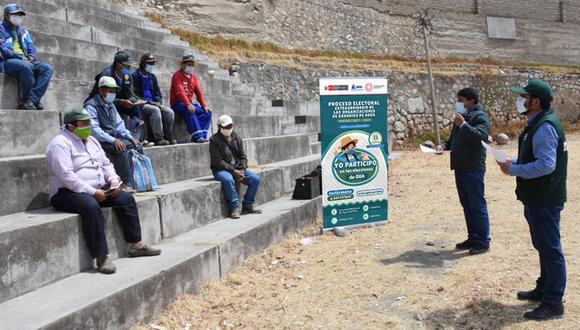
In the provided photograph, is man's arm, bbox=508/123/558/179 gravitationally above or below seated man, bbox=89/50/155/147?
below

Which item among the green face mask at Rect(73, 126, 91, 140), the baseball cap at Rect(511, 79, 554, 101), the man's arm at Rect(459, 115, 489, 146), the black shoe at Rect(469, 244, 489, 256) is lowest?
the black shoe at Rect(469, 244, 489, 256)

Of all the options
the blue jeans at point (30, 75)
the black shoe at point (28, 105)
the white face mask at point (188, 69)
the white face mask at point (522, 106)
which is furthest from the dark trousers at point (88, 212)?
the white face mask at point (188, 69)

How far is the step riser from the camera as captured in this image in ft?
12.1

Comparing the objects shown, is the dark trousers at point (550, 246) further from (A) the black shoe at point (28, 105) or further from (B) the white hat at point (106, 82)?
(A) the black shoe at point (28, 105)

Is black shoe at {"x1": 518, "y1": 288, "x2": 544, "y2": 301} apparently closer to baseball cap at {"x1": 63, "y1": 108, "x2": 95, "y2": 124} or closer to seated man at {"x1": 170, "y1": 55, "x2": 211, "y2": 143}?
baseball cap at {"x1": 63, "y1": 108, "x2": 95, "y2": 124}

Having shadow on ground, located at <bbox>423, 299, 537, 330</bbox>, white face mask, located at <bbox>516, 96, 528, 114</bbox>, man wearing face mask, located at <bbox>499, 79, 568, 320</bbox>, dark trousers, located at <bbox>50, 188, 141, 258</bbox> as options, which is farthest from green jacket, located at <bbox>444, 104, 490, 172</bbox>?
dark trousers, located at <bbox>50, 188, 141, 258</bbox>

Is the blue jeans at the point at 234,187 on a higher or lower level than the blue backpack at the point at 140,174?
lower

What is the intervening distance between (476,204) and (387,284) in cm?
152

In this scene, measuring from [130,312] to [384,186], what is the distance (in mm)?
4381

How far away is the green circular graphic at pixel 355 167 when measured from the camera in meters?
7.05

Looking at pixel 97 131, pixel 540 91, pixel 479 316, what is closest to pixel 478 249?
pixel 479 316

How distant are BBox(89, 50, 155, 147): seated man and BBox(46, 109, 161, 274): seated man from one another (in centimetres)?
182

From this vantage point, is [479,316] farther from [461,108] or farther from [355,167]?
[355,167]

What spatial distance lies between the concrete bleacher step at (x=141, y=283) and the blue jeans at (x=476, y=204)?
2255 mm
